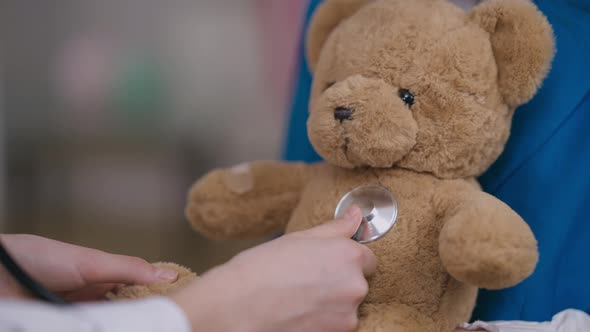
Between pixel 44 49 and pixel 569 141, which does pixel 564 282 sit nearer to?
pixel 569 141

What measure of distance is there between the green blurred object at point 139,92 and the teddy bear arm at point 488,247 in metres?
1.36

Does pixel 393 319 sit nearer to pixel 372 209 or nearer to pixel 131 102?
pixel 372 209

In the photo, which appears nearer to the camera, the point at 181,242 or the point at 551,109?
the point at 551,109

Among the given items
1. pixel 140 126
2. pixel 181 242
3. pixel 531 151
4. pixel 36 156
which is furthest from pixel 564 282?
pixel 36 156

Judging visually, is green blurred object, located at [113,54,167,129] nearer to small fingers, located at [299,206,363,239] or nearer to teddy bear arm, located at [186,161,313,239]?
teddy bear arm, located at [186,161,313,239]

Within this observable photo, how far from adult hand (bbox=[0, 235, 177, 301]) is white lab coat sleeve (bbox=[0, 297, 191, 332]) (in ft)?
0.45

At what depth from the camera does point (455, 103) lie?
18.9 inches

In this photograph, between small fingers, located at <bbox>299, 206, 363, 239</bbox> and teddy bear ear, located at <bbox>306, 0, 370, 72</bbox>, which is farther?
teddy bear ear, located at <bbox>306, 0, 370, 72</bbox>

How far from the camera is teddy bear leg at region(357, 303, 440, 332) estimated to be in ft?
1.51

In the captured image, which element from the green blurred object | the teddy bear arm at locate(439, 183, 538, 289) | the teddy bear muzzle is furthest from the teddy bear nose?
the green blurred object

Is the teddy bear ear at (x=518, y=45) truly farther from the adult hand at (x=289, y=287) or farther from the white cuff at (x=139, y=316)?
the white cuff at (x=139, y=316)

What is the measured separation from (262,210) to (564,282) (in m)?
0.30

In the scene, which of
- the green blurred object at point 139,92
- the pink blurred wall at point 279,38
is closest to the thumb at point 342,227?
the pink blurred wall at point 279,38

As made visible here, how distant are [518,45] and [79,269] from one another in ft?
1.36
